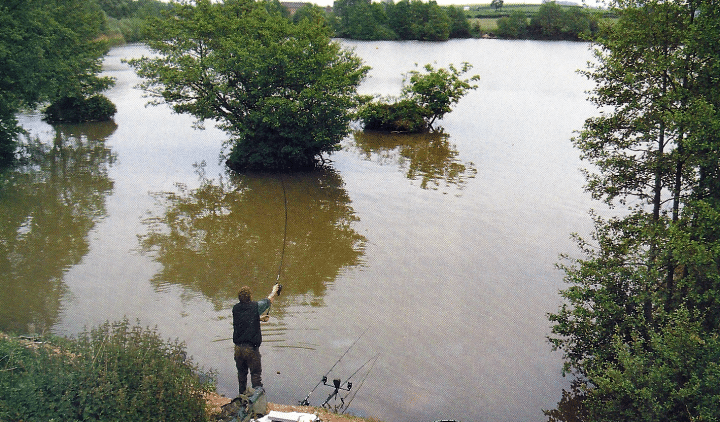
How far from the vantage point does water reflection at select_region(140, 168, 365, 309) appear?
1530cm

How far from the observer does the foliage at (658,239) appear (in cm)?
801

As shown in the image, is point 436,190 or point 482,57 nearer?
point 436,190

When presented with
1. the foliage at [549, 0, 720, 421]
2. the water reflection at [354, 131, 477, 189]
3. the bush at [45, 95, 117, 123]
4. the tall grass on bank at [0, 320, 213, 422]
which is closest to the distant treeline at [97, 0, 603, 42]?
the bush at [45, 95, 117, 123]

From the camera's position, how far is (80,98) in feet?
113

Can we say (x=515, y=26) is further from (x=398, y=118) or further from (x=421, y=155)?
(x=421, y=155)

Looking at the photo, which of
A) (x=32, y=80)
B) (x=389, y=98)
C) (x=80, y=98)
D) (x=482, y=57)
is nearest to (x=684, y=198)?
(x=32, y=80)

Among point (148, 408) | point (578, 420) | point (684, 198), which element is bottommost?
Answer: point (578, 420)

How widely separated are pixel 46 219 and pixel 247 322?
13.6 meters

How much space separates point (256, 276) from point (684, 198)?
9.60m

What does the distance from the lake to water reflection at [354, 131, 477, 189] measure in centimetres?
15

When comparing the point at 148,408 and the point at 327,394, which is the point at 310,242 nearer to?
the point at 327,394

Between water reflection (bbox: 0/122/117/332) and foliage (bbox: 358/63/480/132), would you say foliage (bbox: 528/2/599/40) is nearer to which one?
foliage (bbox: 358/63/480/132)

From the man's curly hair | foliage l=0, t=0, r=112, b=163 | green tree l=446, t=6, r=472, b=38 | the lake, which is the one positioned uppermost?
green tree l=446, t=6, r=472, b=38

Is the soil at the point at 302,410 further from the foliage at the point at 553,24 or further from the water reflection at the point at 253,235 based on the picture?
the foliage at the point at 553,24
